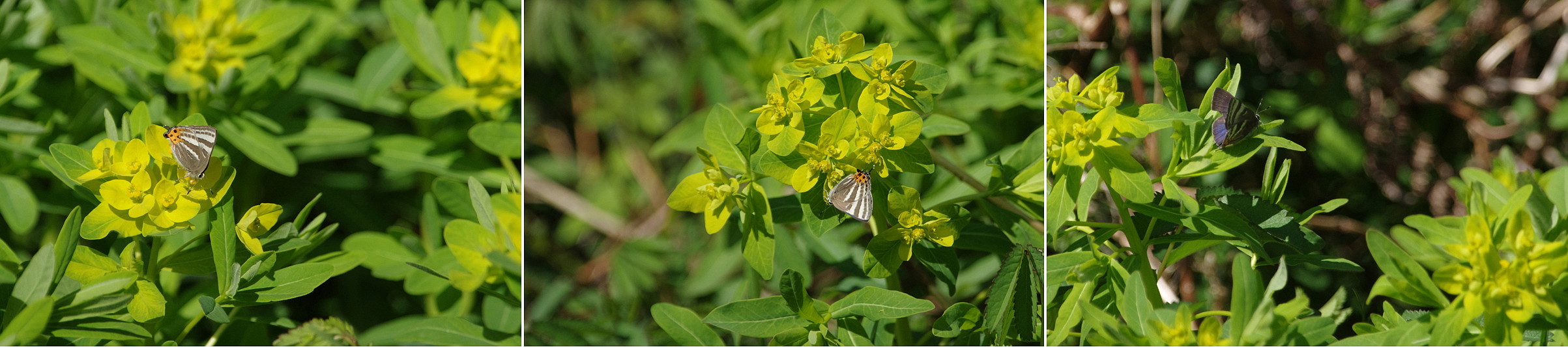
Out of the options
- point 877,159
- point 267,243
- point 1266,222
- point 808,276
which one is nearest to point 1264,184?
point 1266,222

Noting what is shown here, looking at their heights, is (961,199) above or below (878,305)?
above

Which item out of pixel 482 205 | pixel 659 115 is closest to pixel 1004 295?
pixel 482 205

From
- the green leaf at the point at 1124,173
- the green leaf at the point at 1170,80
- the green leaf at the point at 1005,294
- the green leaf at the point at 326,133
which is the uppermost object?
the green leaf at the point at 1170,80

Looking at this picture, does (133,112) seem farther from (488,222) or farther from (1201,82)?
(1201,82)

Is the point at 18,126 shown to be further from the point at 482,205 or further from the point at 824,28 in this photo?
the point at 824,28

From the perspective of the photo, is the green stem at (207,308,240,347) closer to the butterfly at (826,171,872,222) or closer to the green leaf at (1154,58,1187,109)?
the butterfly at (826,171,872,222)

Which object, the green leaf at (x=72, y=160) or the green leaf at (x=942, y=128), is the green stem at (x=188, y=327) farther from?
the green leaf at (x=942, y=128)

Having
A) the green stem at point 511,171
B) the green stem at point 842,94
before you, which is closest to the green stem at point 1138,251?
the green stem at point 842,94
